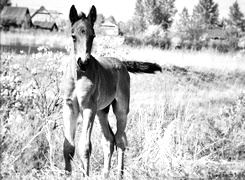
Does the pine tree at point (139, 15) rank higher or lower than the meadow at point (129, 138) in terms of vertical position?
higher

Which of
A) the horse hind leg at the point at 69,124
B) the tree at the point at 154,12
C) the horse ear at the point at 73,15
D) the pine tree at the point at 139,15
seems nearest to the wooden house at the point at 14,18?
the horse ear at the point at 73,15

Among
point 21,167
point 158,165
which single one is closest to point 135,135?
point 158,165

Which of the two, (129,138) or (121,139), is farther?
(129,138)

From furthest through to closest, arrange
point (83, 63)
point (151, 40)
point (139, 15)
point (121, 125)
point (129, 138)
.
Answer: point (139, 15), point (151, 40), point (129, 138), point (121, 125), point (83, 63)

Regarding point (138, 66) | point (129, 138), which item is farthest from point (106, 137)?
point (138, 66)

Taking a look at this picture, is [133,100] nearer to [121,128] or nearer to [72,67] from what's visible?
[121,128]

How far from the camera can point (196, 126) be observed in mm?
7406

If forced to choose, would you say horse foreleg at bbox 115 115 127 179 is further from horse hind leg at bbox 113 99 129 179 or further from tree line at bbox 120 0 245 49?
tree line at bbox 120 0 245 49

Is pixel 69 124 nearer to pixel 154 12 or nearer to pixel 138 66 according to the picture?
pixel 138 66

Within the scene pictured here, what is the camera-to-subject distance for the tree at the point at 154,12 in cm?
4742

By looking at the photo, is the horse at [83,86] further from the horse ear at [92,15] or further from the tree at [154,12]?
the tree at [154,12]

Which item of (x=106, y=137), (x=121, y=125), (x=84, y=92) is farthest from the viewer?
(x=121, y=125)

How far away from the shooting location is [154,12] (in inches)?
1863

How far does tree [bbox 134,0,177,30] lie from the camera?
4742 cm
